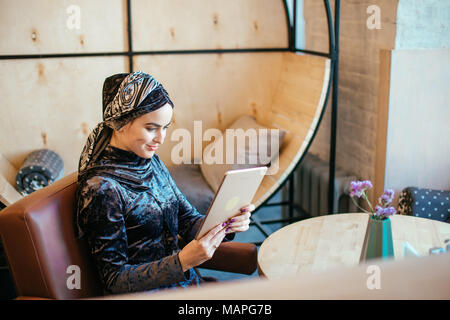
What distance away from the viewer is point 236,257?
5.87 ft

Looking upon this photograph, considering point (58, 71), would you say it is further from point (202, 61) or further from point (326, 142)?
point (326, 142)

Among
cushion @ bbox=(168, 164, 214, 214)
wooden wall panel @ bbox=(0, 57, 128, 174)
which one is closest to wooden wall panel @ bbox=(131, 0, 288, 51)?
wooden wall panel @ bbox=(0, 57, 128, 174)

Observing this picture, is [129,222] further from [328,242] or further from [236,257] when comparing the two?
[328,242]

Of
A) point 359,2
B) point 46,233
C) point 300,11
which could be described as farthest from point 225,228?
point 300,11

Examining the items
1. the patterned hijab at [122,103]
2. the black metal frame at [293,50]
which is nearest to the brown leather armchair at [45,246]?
the patterned hijab at [122,103]

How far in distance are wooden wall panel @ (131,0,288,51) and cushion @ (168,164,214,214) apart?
875 millimetres

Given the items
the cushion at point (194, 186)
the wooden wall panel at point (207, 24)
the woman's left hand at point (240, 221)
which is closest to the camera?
the woman's left hand at point (240, 221)

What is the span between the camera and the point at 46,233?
4.57 ft

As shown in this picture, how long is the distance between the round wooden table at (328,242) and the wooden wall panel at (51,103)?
1.87 metres

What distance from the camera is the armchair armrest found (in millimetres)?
1781

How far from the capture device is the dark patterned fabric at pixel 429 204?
254 cm

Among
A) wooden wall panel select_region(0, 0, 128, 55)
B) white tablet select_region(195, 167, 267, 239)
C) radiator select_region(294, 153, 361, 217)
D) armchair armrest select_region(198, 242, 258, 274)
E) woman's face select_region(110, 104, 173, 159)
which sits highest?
wooden wall panel select_region(0, 0, 128, 55)

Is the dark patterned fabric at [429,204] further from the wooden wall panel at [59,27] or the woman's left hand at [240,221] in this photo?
the wooden wall panel at [59,27]

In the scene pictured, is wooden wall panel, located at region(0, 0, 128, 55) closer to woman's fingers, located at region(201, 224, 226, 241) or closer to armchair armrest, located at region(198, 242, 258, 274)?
armchair armrest, located at region(198, 242, 258, 274)
